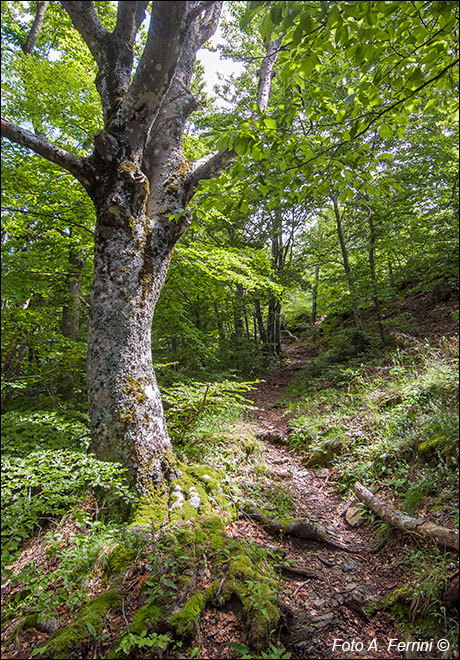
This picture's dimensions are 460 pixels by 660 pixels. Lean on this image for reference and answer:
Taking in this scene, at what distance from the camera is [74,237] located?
520cm

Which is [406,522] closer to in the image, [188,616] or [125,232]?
[188,616]

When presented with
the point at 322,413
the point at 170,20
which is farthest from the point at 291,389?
the point at 170,20

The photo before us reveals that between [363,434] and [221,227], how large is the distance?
10.6 meters

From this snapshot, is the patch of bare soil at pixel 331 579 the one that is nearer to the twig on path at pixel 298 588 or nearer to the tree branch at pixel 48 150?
the twig on path at pixel 298 588

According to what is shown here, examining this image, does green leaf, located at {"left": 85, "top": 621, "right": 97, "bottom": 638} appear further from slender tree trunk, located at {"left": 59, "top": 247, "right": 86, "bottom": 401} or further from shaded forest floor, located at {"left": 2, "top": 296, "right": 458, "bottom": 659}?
slender tree trunk, located at {"left": 59, "top": 247, "right": 86, "bottom": 401}

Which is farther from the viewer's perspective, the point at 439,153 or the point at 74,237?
the point at 439,153

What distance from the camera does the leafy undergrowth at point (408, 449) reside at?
224cm

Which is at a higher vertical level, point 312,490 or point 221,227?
point 221,227

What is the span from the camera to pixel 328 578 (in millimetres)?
2652

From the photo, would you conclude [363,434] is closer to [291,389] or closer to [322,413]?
[322,413]

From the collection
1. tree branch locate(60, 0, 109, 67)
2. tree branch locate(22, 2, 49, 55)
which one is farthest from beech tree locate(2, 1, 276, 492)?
tree branch locate(22, 2, 49, 55)

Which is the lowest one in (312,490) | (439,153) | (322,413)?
(312,490)

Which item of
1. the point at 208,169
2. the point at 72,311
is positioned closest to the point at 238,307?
the point at 72,311

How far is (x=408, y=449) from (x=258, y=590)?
244 cm
